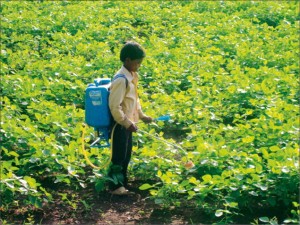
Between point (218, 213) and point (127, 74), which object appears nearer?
point (218, 213)

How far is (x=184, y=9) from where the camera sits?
13.4 m

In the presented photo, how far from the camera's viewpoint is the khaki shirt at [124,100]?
521 centimetres

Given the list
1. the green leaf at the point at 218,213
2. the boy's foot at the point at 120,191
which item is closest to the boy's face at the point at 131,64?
the boy's foot at the point at 120,191

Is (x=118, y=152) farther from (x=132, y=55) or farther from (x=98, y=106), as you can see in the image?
(x=132, y=55)

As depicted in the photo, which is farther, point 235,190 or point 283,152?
point 283,152

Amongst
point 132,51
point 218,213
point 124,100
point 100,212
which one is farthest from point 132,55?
point 218,213

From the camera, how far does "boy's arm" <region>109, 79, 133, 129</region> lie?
521 centimetres

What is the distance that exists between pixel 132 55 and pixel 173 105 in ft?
7.07

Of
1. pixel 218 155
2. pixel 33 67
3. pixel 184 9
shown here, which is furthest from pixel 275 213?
pixel 184 9

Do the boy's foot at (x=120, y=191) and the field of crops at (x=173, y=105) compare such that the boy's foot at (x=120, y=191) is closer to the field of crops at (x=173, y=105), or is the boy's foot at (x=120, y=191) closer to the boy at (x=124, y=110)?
the boy at (x=124, y=110)

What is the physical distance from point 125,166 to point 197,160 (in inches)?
27.6

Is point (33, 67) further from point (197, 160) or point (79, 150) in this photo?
point (197, 160)

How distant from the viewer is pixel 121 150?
5477 mm

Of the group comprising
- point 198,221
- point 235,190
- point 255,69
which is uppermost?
point 255,69
